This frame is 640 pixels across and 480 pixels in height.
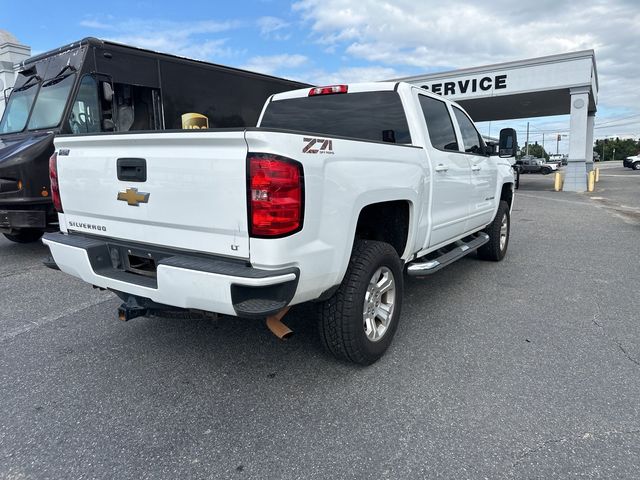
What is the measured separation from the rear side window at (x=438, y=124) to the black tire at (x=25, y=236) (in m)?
6.61

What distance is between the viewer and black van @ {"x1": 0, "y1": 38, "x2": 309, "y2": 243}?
624 centimetres

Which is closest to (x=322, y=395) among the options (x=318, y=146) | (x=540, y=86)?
(x=318, y=146)

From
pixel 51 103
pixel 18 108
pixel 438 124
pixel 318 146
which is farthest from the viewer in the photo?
pixel 18 108

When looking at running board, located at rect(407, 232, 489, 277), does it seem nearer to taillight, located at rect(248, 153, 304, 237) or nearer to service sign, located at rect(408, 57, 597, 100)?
taillight, located at rect(248, 153, 304, 237)

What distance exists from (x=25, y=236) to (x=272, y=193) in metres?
7.07

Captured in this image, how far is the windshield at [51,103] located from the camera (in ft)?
22.5

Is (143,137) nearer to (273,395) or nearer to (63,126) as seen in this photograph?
(273,395)

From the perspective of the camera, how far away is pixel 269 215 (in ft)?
7.79

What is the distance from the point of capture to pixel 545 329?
4.02 m

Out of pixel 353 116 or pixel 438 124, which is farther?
pixel 438 124

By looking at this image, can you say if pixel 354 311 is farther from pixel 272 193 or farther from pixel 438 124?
pixel 438 124

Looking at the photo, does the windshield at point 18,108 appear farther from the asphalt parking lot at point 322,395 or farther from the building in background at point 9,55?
the building in background at point 9,55

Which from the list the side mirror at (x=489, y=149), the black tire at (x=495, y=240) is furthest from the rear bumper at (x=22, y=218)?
the black tire at (x=495, y=240)

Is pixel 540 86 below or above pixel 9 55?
below
